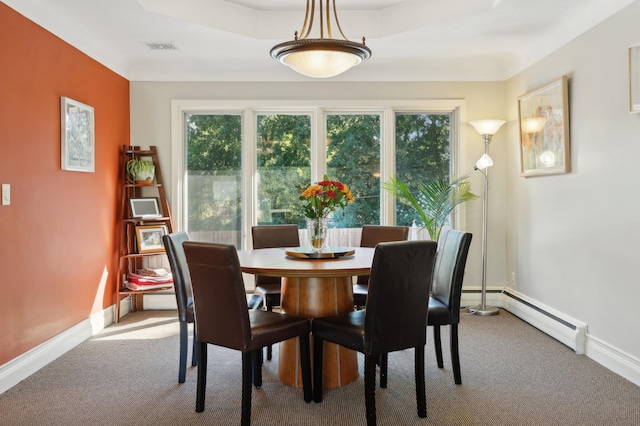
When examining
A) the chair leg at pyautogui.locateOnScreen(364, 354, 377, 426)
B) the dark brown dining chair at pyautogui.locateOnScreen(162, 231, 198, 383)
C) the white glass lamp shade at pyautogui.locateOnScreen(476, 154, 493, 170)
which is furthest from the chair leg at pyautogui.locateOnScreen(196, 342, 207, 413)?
the white glass lamp shade at pyautogui.locateOnScreen(476, 154, 493, 170)

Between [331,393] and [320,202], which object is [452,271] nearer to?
[320,202]

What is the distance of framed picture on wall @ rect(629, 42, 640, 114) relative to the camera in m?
2.86

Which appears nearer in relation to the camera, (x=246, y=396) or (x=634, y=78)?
(x=246, y=396)

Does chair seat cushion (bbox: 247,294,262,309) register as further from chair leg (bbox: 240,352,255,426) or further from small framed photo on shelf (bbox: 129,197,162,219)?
small framed photo on shelf (bbox: 129,197,162,219)

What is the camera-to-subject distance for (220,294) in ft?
7.79

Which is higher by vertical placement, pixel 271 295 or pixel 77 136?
pixel 77 136

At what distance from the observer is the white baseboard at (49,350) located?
9.63 feet

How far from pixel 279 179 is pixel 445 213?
1700 millimetres

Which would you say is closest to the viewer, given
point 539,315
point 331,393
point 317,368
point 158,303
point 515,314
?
point 317,368

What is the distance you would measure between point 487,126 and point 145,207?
332cm

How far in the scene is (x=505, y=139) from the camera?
196 inches

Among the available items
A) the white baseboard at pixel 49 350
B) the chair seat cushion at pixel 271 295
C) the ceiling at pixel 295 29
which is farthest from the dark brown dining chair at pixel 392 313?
the ceiling at pixel 295 29

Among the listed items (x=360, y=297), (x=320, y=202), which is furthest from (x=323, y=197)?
(x=360, y=297)

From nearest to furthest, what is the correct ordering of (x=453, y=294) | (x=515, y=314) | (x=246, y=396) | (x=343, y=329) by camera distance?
(x=246, y=396), (x=343, y=329), (x=453, y=294), (x=515, y=314)
